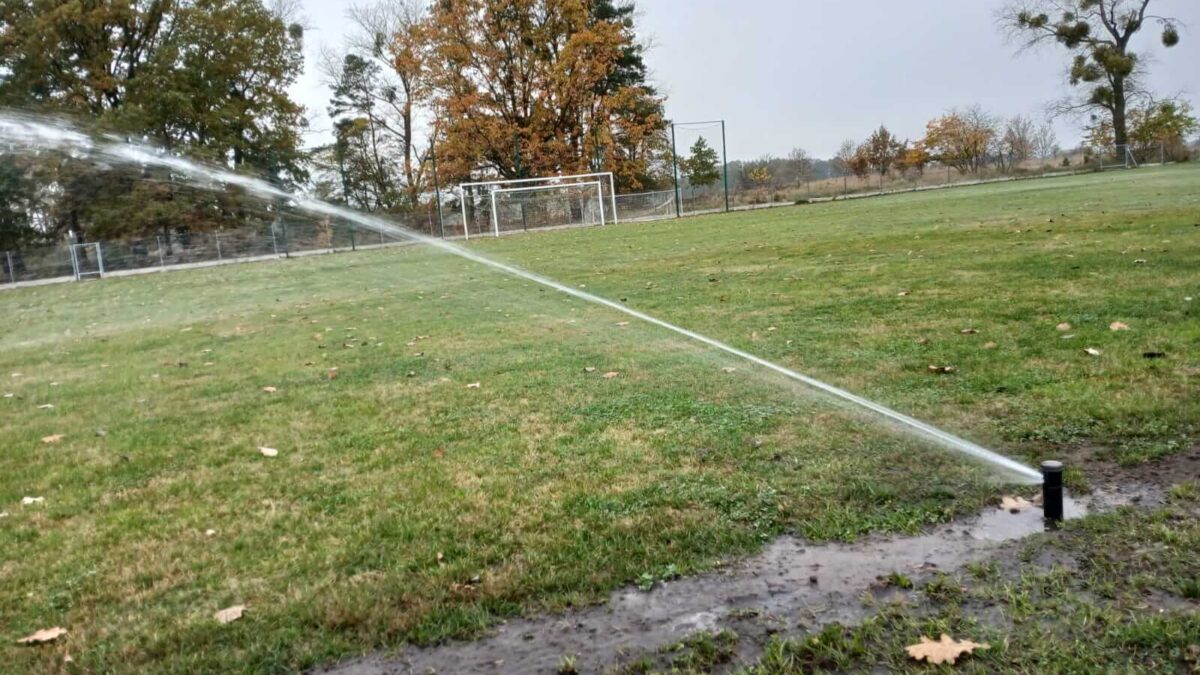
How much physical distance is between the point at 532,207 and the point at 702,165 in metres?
31.9

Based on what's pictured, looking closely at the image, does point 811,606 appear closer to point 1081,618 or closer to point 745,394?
point 1081,618

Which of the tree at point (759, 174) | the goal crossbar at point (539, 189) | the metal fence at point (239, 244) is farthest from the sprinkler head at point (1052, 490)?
the tree at point (759, 174)

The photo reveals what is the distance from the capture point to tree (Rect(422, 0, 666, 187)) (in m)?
45.3

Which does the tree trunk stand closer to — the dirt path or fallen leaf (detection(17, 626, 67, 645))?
the dirt path

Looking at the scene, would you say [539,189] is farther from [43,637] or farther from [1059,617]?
[1059,617]

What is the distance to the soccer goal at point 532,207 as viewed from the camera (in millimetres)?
38406

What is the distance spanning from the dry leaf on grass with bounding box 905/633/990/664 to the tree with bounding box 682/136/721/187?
64.3 metres

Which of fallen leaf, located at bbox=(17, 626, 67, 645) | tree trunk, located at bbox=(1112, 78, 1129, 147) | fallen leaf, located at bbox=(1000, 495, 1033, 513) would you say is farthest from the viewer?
tree trunk, located at bbox=(1112, 78, 1129, 147)

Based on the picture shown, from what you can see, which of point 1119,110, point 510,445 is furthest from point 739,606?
point 1119,110

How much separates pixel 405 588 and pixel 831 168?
67.3 m

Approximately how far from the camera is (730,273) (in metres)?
11.9

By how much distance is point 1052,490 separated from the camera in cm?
285

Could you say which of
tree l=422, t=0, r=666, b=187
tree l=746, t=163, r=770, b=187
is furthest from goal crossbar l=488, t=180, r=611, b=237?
tree l=746, t=163, r=770, b=187

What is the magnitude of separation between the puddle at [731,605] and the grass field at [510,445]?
10 cm
